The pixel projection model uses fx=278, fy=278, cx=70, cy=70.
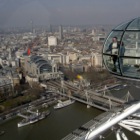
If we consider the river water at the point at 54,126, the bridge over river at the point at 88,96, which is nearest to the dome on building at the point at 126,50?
the river water at the point at 54,126

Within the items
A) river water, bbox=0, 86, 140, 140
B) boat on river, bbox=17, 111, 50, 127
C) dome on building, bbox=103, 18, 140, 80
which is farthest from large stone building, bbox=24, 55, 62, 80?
dome on building, bbox=103, 18, 140, 80

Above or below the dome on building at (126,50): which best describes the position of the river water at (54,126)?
below

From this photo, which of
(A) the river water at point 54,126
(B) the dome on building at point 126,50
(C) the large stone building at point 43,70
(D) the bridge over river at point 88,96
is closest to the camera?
(B) the dome on building at point 126,50

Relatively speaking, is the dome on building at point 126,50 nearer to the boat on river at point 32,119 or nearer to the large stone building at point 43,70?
the boat on river at point 32,119

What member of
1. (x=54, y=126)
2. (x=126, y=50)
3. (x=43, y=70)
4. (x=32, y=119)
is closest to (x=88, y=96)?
(x=32, y=119)

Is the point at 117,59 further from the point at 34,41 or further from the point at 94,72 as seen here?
the point at 34,41

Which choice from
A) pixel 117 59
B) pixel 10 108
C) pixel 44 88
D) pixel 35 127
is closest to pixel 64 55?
pixel 44 88
